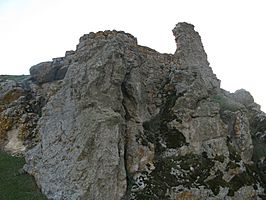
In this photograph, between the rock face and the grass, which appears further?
the rock face

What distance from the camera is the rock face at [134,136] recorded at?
2175 centimetres

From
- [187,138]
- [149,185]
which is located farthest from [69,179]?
[187,138]

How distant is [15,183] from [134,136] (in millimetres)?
8308

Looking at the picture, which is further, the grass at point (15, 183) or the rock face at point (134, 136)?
the rock face at point (134, 136)

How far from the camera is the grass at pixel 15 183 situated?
2078 centimetres

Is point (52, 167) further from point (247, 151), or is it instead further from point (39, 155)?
point (247, 151)

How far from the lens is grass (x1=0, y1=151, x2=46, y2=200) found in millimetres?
20781

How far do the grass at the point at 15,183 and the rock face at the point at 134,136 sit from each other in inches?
21.4

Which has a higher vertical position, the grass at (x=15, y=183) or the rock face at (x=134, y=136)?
the rock face at (x=134, y=136)

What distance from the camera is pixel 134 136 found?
2519 centimetres

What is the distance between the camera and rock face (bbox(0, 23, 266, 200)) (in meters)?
21.8

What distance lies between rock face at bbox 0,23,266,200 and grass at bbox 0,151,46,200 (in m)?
0.54

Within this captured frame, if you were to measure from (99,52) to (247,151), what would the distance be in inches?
552

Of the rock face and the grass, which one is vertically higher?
the rock face
